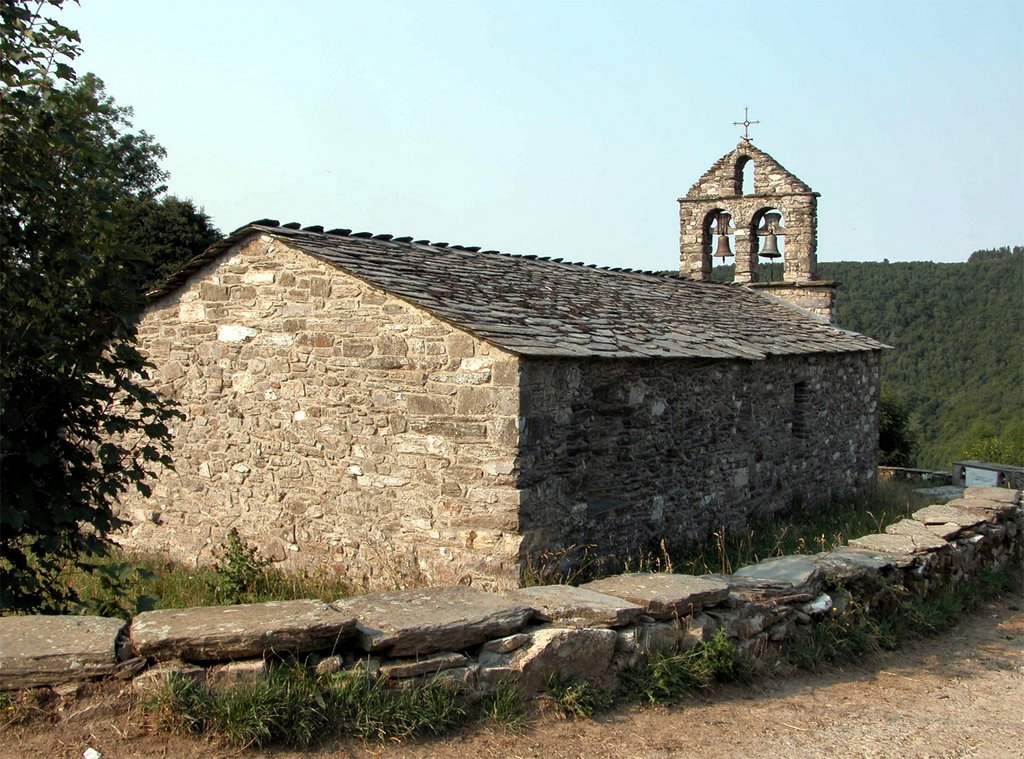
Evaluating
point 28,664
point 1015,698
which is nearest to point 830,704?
point 1015,698

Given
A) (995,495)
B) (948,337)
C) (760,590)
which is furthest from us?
(948,337)

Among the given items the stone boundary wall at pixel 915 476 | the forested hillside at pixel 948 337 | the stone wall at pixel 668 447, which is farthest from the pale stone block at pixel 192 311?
the forested hillside at pixel 948 337

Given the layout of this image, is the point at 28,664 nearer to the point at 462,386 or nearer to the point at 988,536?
the point at 462,386

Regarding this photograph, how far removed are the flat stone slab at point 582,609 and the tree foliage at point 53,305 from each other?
2.33 meters

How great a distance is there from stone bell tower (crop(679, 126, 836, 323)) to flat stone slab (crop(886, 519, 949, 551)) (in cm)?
772

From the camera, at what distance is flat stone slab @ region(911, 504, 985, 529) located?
838cm

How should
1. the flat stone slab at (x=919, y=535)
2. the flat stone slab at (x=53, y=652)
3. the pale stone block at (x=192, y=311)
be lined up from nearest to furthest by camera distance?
the flat stone slab at (x=53, y=652) → the flat stone slab at (x=919, y=535) → the pale stone block at (x=192, y=311)

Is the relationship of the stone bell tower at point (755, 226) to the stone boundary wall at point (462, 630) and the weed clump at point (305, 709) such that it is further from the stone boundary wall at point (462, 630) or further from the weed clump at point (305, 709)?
the weed clump at point (305, 709)

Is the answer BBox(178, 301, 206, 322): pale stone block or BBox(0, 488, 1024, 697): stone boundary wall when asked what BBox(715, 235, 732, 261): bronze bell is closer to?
BBox(178, 301, 206, 322): pale stone block

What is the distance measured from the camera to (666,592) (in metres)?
5.11

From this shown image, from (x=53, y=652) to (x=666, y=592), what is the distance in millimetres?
3151

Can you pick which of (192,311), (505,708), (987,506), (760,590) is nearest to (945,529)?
(987,506)

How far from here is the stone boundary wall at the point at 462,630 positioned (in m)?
3.69

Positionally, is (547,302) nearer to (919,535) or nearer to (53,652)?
(919,535)
